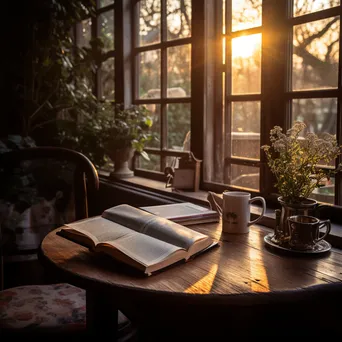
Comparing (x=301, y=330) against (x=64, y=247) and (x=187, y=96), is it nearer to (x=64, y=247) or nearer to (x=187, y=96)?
(x=64, y=247)

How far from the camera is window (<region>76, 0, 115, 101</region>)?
11.0 ft

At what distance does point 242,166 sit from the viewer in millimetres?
2248

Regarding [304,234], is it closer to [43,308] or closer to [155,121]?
[43,308]

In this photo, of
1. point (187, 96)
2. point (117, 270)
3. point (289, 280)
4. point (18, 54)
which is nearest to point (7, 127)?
point (18, 54)

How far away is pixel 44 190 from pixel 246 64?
112 centimetres

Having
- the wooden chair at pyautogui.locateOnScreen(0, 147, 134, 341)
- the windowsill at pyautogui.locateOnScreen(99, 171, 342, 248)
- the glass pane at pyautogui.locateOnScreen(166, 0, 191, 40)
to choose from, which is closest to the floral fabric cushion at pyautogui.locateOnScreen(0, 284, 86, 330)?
the wooden chair at pyautogui.locateOnScreen(0, 147, 134, 341)

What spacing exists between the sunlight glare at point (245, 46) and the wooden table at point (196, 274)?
107 centimetres

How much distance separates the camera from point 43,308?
5.35 feet

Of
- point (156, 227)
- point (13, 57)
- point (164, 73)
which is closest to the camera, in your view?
point (156, 227)

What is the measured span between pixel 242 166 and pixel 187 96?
58cm

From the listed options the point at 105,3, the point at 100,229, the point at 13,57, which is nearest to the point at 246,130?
the point at 100,229

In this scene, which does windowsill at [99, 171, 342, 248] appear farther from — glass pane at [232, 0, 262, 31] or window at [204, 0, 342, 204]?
glass pane at [232, 0, 262, 31]

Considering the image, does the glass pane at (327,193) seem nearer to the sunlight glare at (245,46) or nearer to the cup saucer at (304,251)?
the cup saucer at (304,251)

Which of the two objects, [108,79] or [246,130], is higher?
[108,79]
